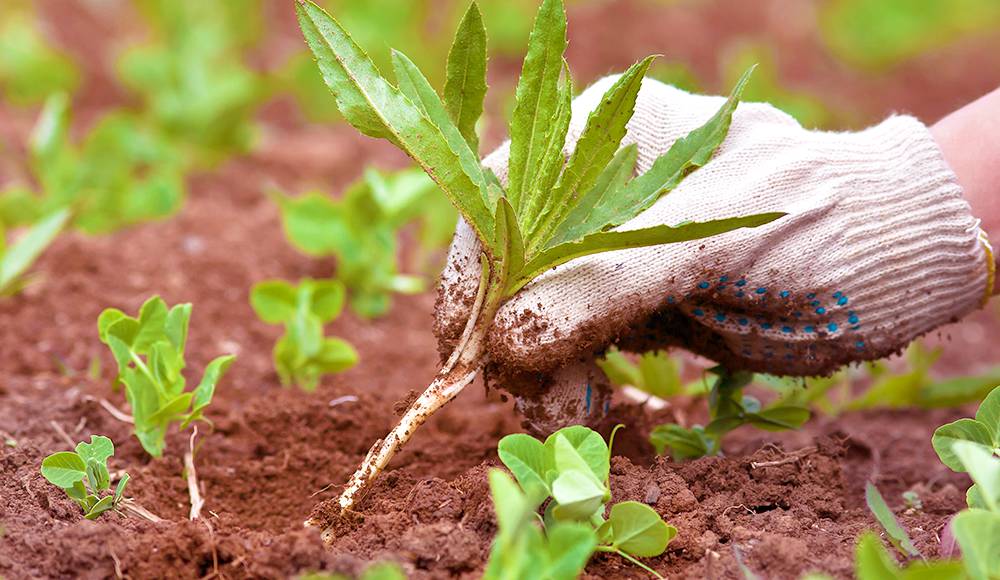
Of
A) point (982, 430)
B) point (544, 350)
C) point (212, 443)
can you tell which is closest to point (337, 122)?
point (212, 443)

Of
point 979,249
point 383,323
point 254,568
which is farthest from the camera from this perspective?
point 383,323

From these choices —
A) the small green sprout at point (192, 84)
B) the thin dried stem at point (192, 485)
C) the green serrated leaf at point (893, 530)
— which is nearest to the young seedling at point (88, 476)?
the thin dried stem at point (192, 485)

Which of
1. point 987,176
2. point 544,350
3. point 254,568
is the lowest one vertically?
point 254,568

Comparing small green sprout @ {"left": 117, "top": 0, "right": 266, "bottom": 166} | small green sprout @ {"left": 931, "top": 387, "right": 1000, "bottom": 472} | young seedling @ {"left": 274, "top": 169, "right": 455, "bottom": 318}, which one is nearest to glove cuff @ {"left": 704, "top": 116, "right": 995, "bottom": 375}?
small green sprout @ {"left": 931, "top": 387, "right": 1000, "bottom": 472}

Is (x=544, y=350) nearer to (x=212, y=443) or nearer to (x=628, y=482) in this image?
(x=628, y=482)

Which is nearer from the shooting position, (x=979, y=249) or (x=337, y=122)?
(x=979, y=249)

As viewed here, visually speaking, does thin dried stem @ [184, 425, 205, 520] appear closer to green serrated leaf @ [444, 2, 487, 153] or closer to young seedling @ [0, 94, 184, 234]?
green serrated leaf @ [444, 2, 487, 153]

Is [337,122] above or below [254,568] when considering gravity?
above
